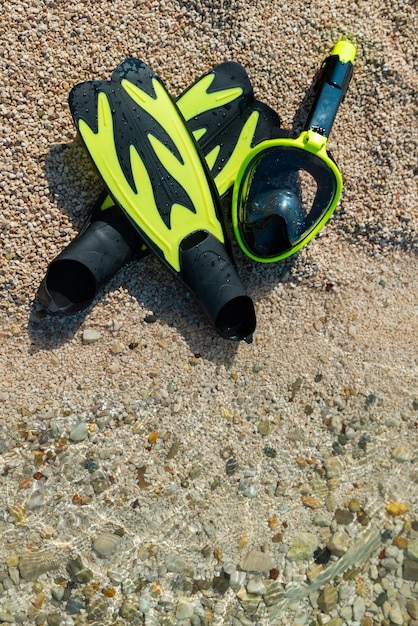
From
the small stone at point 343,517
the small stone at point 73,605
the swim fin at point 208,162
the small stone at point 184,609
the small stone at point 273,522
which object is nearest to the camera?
the swim fin at point 208,162

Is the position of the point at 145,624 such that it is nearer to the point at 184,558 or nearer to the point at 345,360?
the point at 184,558

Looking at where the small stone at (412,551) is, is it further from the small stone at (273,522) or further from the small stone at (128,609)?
the small stone at (128,609)

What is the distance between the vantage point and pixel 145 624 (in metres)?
3.00

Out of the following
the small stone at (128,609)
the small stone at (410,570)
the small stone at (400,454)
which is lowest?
the small stone at (410,570)

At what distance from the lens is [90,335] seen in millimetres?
2961

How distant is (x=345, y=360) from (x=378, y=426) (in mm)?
Answer: 439

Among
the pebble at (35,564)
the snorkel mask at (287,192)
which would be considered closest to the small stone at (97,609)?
the pebble at (35,564)

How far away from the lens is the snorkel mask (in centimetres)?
294

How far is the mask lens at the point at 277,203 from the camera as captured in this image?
9.63 feet

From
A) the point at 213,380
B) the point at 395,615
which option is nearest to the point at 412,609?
the point at 395,615

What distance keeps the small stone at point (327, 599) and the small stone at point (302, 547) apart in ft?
0.76

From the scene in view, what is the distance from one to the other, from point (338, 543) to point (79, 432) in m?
1.57

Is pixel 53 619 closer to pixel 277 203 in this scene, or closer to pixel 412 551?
pixel 412 551

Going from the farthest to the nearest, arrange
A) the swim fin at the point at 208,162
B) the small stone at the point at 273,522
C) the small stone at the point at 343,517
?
the small stone at the point at 343,517 < the small stone at the point at 273,522 < the swim fin at the point at 208,162
